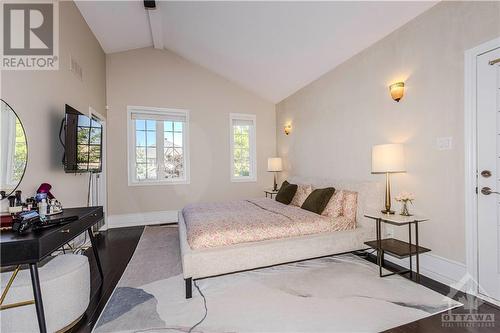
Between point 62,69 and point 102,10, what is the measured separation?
4.33 feet

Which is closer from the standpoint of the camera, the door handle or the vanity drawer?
the vanity drawer

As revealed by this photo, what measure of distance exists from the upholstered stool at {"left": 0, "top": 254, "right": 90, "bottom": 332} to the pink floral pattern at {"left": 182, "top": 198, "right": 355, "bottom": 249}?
93 centimetres

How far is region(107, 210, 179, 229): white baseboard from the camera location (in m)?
4.71

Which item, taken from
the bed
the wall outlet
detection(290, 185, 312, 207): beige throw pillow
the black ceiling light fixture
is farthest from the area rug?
the black ceiling light fixture

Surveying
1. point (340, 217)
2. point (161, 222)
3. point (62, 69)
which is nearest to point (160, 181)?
point (161, 222)

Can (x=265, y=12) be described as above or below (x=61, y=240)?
above

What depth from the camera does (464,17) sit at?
2.15 m

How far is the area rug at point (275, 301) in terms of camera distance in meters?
1.77

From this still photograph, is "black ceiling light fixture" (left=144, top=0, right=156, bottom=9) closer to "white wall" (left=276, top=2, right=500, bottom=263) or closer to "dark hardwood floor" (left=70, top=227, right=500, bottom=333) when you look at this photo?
"white wall" (left=276, top=2, right=500, bottom=263)

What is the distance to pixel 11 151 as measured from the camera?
2039 millimetres

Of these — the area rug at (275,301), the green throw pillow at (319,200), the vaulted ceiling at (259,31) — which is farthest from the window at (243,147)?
the area rug at (275,301)

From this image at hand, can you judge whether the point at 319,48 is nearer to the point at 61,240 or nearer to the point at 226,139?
the point at 226,139

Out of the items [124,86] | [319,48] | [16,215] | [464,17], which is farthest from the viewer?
[124,86]

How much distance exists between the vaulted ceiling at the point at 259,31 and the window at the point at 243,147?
3.00 feet
